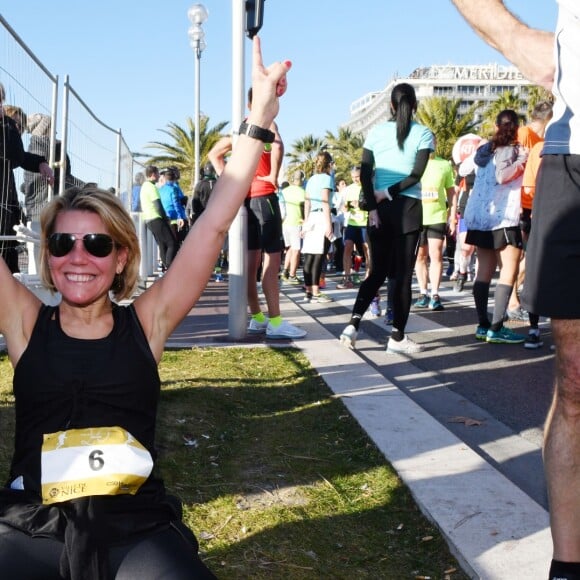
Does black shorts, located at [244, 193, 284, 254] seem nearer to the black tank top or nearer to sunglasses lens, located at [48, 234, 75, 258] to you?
sunglasses lens, located at [48, 234, 75, 258]

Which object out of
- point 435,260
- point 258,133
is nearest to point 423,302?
point 435,260

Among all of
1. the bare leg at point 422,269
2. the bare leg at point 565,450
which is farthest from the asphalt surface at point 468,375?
the bare leg at point 565,450

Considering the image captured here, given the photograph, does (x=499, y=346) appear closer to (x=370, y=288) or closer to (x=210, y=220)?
(x=370, y=288)

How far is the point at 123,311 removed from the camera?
7.81 ft

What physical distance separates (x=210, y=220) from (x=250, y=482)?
1454 millimetres

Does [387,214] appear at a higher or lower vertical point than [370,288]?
higher

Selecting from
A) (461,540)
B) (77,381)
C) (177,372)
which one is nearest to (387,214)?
(177,372)

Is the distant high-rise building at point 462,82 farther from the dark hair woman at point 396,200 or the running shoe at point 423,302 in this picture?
the dark hair woman at point 396,200

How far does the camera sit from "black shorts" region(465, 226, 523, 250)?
754 centimetres

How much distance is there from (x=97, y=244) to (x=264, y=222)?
508 centimetres

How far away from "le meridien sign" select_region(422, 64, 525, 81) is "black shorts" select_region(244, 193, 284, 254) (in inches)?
6724

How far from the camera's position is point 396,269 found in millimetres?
6664

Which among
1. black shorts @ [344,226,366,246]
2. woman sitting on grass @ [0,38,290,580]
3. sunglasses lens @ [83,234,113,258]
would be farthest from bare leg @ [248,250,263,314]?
black shorts @ [344,226,366,246]

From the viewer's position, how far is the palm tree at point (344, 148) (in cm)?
8550
